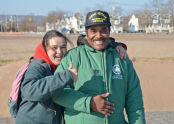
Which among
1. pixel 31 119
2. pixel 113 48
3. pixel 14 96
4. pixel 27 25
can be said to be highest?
pixel 27 25

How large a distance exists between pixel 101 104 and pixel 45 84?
486mm

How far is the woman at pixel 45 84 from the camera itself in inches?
90.8

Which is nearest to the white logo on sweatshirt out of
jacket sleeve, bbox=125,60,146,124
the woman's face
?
jacket sleeve, bbox=125,60,146,124

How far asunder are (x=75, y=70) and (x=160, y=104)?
7.50 metres

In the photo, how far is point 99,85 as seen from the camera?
2422 mm

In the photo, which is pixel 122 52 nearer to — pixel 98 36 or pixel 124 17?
pixel 98 36

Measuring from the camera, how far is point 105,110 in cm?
234

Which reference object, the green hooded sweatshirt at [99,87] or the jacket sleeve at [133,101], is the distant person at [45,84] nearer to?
the green hooded sweatshirt at [99,87]

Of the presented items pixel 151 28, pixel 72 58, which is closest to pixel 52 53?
pixel 72 58

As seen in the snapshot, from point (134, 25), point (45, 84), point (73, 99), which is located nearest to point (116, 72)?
point (73, 99)

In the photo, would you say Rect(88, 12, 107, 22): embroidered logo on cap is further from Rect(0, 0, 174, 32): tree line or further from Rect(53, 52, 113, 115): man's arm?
Rect(0, 0, 174, 32): tree line

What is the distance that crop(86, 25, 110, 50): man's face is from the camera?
2529 mm

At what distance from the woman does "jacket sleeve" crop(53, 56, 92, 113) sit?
9cm

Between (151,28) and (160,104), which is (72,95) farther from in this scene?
(151,28)
